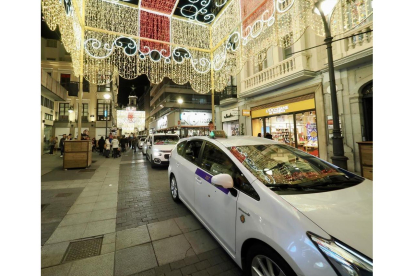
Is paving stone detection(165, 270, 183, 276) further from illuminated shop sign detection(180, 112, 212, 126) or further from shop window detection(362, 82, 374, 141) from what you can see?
illuminated shop sign detection(180, 112, 212, 126)

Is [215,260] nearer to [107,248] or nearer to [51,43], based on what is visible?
[107,248]

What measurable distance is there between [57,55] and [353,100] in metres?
34.7

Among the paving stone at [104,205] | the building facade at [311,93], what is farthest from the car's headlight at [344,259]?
the building facade at [311,93]

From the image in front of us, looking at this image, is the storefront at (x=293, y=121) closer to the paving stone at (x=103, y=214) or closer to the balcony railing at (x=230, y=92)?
the balcony railing at (x=230, y=92)

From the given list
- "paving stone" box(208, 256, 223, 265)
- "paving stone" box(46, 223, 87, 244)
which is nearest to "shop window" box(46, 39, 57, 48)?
"paving stone" box(46, 223, 87, 244)

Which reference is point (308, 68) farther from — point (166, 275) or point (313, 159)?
point (166, 275)

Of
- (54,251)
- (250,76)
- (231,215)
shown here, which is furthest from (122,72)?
(250,76)

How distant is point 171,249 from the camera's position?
2639mm

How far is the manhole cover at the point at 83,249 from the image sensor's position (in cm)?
251

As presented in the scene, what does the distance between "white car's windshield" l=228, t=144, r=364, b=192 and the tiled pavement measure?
1.29 m

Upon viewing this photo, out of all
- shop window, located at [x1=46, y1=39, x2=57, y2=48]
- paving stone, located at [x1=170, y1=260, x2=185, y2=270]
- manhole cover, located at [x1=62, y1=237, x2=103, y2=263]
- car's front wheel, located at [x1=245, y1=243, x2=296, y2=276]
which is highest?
shop window, located at [x1=46, y1=39, x2=57, y2=48]

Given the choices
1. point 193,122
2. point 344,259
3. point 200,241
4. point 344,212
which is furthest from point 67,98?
point 344,259

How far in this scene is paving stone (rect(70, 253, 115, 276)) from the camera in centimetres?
220

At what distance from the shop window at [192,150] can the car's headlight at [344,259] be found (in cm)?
245
